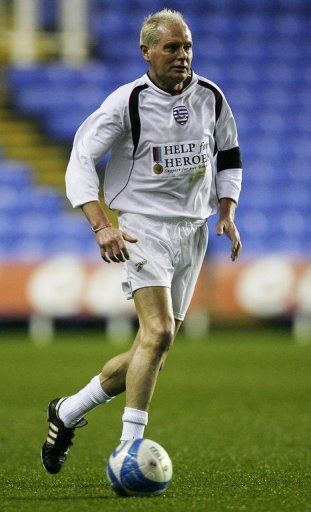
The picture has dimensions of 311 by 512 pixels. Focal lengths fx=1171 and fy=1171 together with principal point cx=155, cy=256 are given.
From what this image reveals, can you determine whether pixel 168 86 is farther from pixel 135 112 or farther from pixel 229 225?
pixel 229 225

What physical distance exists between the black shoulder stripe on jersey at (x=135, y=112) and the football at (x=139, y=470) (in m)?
1.32

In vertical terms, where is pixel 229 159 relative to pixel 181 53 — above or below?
below

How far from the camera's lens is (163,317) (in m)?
4.75

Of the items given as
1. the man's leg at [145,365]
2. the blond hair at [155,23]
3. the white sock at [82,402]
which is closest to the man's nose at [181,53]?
the blond hair at [155,23]

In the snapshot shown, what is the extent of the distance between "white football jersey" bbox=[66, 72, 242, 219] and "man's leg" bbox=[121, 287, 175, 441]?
0.52 m

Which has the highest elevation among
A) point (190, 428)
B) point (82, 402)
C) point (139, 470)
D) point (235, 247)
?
point (235, 247)

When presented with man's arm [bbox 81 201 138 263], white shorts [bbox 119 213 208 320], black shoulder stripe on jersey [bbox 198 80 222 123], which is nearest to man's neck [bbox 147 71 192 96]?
black shoulder stripe on jersey [bbox 198 80 222 123]

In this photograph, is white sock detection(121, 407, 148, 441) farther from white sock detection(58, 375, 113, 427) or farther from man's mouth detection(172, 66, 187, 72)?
man's mouth detection(172, 66, 187, 72)

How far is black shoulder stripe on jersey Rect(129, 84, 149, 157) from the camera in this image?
195 inches

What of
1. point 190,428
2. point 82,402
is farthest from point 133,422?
point 190,428

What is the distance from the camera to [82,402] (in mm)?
5246

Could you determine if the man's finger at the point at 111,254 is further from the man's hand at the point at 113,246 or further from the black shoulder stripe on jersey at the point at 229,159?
the black shoulder stripe on jersey at the point at 229,159

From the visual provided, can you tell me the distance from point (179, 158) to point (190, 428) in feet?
8.93

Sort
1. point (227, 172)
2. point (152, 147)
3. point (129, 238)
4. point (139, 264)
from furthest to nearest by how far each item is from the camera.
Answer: point (227, 172) → point (152, 147) → point (139, 264) → point (129, 238)
